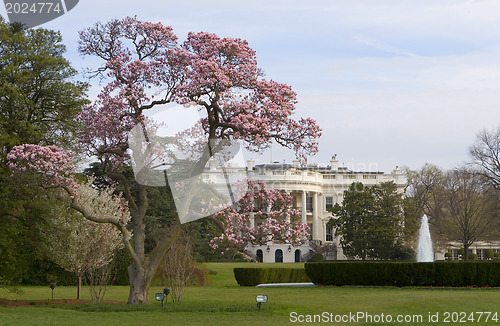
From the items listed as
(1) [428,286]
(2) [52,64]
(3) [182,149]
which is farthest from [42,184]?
(1) [428,286]

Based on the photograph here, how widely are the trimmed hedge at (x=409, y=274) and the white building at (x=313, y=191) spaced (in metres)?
46.2

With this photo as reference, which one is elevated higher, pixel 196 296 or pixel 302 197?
pixel 302 197

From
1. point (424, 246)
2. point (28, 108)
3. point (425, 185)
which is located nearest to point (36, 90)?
point (28, 108)

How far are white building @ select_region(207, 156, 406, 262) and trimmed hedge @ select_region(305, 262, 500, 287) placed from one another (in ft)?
152

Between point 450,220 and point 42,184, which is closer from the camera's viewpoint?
point 42,184

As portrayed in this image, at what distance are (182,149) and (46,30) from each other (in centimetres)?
969

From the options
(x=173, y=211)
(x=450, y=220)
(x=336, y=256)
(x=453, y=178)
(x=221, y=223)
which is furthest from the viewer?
(x=336, y=256)

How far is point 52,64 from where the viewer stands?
28156 millimetres

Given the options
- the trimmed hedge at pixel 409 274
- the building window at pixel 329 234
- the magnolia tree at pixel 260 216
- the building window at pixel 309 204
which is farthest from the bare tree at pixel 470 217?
the magnolia tree at pixel 260 216

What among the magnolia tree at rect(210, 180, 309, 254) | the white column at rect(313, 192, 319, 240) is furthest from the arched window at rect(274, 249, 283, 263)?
the magnolia tree at rect(210, 180, 309, 254)

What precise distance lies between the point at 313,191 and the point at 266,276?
178 feet

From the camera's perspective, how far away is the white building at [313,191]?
279 feet

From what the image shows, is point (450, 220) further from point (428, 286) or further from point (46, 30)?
point (46, 30)

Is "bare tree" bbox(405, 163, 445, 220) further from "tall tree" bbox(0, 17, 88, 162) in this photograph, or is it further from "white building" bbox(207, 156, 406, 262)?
"tall tree" bbox(0, 17, 88, 162)
